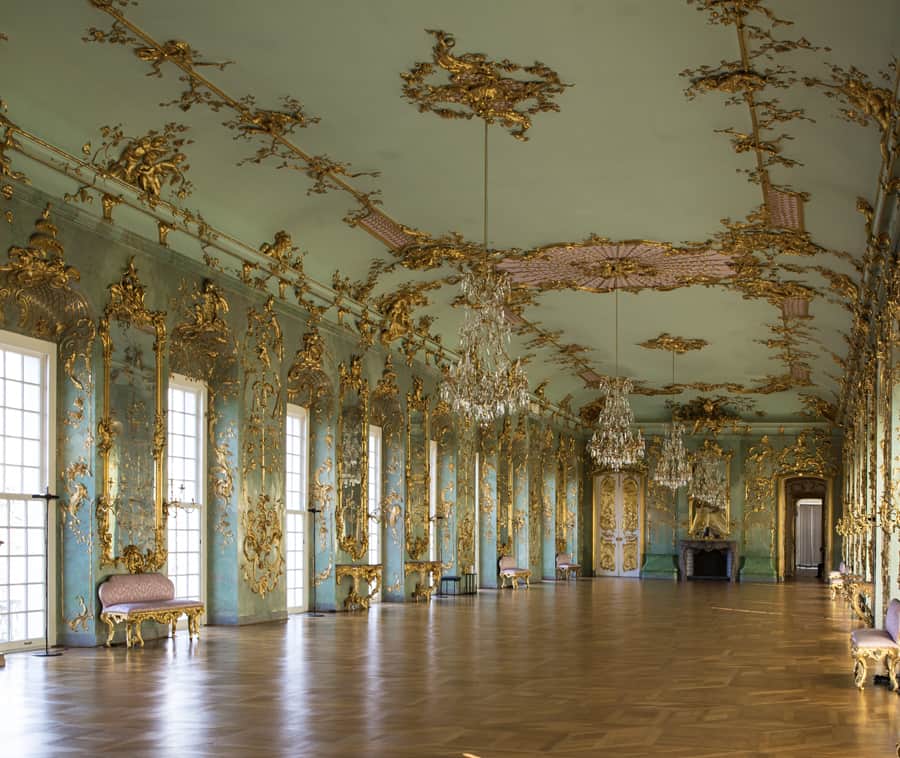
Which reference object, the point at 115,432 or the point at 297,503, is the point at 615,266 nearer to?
the point at 297,503

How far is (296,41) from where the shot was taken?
9.00 metres

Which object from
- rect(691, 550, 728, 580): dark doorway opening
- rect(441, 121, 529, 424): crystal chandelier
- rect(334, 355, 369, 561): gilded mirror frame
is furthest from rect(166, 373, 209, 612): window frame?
rect(691, 550, 728, 580): dark doorway opening

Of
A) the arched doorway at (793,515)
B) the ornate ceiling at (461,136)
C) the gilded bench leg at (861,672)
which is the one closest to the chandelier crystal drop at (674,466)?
the ornate ceiling at (461,136)

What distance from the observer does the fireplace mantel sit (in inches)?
1209

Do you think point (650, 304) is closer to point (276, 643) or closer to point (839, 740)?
point (276, 643)

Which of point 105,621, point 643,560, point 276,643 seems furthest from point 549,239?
point 643,560

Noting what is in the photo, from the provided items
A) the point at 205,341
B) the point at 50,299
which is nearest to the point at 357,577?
the point at 205,341

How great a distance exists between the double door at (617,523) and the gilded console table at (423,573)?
1342 cm

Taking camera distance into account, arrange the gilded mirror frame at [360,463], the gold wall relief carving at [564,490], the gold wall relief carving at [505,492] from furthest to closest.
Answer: the gold wall relief carving at [564,490]
the gold wall relief carving at [505,492]
the gilded mirror frame at [360,463]

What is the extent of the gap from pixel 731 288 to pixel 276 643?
9.86 meters

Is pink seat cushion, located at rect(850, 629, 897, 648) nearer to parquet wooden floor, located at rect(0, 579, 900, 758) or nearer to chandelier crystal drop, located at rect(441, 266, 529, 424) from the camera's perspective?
parquet wooden floor, located at rect(0, 579, 900, 758)

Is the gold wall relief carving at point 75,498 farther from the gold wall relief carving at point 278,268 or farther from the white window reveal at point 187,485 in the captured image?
the gold wall relief carving at point 278,268

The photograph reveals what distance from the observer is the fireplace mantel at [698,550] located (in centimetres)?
3072

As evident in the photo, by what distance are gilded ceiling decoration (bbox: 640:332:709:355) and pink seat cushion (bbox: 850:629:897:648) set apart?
13127mm
